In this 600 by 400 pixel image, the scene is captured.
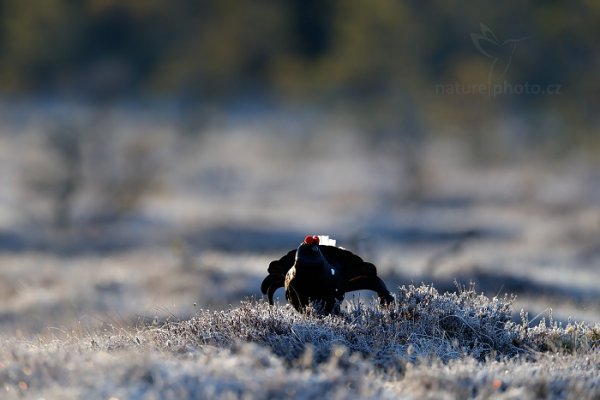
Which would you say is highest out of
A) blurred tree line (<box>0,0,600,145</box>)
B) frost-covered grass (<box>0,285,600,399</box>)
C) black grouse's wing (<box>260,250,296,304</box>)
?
blurred tree line (<box>0,0,600,145</box>)

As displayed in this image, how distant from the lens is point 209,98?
162 feet

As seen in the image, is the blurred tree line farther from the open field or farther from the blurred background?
the open field

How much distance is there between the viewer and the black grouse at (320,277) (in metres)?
7.69

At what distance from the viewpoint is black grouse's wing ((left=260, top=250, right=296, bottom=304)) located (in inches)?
328

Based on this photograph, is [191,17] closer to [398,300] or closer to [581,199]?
[581,199]

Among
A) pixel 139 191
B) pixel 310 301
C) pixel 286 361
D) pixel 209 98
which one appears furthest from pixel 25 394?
pixel 209 98

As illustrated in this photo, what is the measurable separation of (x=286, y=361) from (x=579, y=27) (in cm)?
2635

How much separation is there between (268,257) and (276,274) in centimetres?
1059

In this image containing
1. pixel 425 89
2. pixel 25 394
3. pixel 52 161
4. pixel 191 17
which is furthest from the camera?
pixel 191 17

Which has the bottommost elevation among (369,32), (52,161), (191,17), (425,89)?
(52,161)

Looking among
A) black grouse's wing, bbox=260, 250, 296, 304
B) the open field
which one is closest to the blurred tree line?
the open field

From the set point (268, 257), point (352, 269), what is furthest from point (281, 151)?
point (352, 269)

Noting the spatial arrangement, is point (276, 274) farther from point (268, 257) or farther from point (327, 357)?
point (268, 257)

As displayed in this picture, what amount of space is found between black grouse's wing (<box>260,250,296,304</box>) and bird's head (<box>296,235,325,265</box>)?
2.07ft
